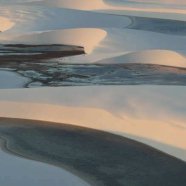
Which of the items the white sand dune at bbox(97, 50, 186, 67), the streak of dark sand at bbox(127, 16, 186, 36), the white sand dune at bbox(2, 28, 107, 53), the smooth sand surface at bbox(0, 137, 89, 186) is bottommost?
the smooth sand surface at bbox(0, 137, 89, 186)

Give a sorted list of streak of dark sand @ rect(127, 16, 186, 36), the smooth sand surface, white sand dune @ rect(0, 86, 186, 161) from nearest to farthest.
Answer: the smooth sand surface
white sand dune @ rect(0, 86, 186, 161)
streak of dark sand @ rect(127, 16, 186, 36)

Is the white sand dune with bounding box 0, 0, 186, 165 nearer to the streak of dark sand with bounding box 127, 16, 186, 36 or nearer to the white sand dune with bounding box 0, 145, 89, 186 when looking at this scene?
the streak of dark sand with bounding box 127, 16, 186, 36

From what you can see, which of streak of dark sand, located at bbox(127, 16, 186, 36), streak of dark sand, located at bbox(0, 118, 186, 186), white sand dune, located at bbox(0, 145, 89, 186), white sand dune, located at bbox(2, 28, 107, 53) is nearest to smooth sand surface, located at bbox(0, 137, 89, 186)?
white sand dune, located at bbox(0, 145, 89, 186)

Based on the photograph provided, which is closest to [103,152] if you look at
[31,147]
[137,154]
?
[137,154]

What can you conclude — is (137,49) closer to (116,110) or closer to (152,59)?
(152,59)

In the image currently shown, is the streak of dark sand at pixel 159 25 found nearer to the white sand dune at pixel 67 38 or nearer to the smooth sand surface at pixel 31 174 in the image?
the white sand dune at pixel 67 38

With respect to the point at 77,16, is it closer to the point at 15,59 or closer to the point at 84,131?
the point at 15,59

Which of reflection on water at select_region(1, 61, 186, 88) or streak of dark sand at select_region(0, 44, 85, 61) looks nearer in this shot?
reflection on water at select_region(1, 61, 186, 88)
